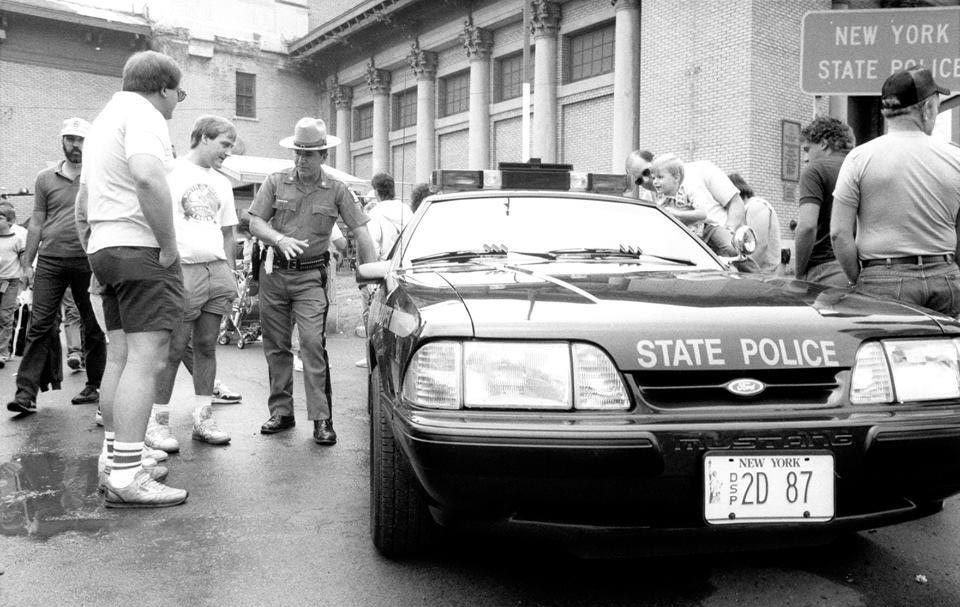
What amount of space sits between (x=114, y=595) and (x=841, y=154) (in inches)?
153

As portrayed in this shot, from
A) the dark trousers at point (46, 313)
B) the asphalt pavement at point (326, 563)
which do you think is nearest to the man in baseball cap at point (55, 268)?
the dark trousers at point (46, 313)

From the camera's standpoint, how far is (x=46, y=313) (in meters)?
5.66

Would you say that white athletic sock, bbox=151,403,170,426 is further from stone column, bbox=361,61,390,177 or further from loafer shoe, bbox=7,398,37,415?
stone column, bbox=361,61,390,177

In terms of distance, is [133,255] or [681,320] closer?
[681,320]

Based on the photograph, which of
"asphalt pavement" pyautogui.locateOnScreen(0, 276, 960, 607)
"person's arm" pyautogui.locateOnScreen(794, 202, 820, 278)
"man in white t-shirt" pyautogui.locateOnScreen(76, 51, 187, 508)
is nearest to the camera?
"asphalt pavement" pyautogui.locateOnScreen(0, 276, 960, 607)

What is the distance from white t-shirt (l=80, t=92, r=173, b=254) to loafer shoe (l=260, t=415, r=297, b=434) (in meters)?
1.76

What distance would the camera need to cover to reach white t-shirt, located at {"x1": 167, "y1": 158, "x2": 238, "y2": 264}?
4691 mm

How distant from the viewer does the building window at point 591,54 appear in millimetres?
19359

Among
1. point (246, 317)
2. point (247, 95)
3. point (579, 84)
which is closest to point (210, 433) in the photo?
point (246, 317)

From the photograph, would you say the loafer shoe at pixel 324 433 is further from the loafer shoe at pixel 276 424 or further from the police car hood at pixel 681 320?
the police car hood at pixel 681 320

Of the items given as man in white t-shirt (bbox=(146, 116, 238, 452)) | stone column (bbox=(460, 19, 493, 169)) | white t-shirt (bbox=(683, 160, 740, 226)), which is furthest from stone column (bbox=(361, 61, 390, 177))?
man in white t-shirt (bbox=(146, 116, 238, 452))

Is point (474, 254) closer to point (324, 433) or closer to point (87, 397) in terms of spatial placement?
point (324, 433)

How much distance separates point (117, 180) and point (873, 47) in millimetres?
4201

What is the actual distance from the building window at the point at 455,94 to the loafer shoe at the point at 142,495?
72.1 ft
